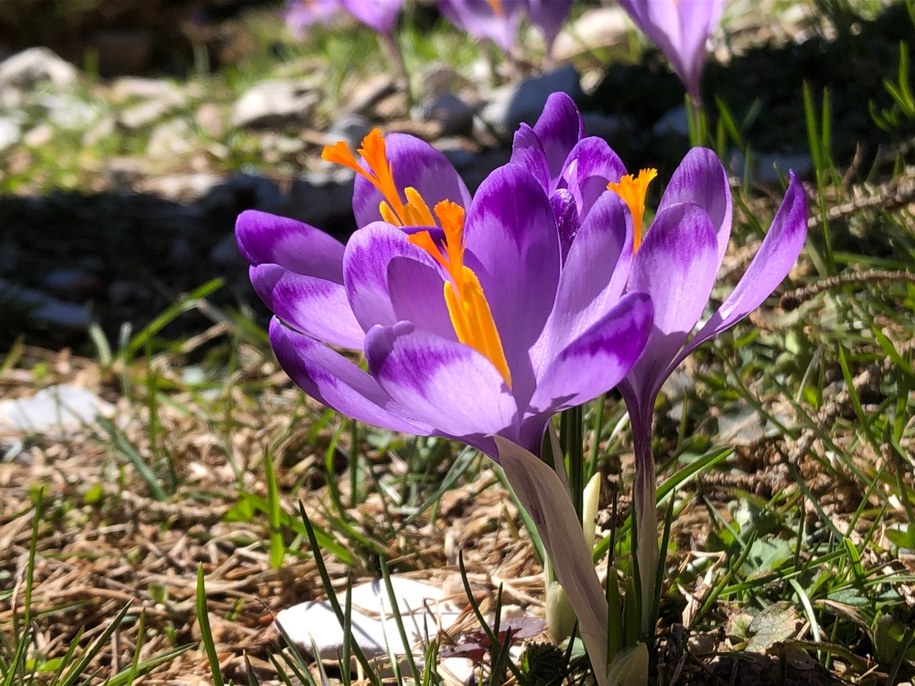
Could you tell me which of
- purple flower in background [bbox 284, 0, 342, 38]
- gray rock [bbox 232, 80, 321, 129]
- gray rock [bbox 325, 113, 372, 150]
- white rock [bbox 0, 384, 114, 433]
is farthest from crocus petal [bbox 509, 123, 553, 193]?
purple flower in background [bbox 284, 0, 342, 38]

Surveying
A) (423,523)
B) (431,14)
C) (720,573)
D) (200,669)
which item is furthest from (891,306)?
(431,14)

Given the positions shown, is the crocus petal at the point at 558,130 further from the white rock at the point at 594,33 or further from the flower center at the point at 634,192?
the white rock at the point at 594,33

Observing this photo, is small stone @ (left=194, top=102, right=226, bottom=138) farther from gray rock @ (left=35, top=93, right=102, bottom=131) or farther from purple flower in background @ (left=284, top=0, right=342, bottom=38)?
purple flower in background @ (left=284, top=0, right=342, bottom=38)

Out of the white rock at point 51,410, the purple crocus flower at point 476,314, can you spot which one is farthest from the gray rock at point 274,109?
the purple crocus flower at point 476,314

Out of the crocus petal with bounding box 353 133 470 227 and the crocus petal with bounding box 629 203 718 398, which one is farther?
the crocus petal with bounding box 353 133 470 227

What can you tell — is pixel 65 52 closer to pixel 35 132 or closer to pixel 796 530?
pixel 35 132
